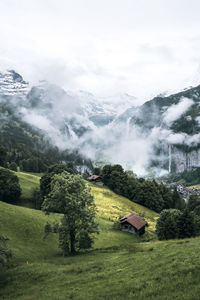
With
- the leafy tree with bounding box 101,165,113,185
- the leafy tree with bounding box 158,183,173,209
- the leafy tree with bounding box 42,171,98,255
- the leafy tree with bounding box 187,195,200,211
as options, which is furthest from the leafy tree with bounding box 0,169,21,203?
the leafy tree with bounding box 158,183,173,209

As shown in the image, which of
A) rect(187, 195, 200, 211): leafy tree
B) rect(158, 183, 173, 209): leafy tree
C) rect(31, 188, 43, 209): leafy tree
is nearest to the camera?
rect(31, 188, 43, 209): leafy tree

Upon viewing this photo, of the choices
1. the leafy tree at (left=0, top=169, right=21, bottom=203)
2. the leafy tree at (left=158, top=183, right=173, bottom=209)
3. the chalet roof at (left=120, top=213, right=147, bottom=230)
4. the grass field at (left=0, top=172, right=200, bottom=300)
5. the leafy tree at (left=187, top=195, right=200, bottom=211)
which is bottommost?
the leafy tree at (left=158, top=183, right=173, bottom=209)

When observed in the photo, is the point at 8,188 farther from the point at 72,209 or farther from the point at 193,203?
the point at 193,203

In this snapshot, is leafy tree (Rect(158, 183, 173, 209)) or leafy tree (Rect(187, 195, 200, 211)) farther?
leafy tree (Rect(158, 183, 173, 209))

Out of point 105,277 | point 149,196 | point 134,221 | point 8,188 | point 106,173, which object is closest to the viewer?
point 105,277

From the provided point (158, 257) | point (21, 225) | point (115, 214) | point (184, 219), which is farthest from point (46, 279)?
point (115, 214)

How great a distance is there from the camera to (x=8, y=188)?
6644cm

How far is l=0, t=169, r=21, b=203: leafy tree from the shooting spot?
216ft

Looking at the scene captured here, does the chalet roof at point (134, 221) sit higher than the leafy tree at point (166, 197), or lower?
higher

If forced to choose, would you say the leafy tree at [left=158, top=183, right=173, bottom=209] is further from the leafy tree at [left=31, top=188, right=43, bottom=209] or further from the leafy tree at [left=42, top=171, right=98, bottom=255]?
the leafy tree at [left=42, top=171, right=98, bottom=255]

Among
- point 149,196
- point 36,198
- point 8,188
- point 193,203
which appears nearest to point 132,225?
point 36,198

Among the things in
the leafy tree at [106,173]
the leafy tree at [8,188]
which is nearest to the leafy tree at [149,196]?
the leafy tree at [106,173]

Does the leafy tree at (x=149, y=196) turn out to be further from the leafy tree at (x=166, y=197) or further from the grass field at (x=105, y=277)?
the grass field at (x=105, y=277)

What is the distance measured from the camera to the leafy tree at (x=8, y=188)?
2589 inches
